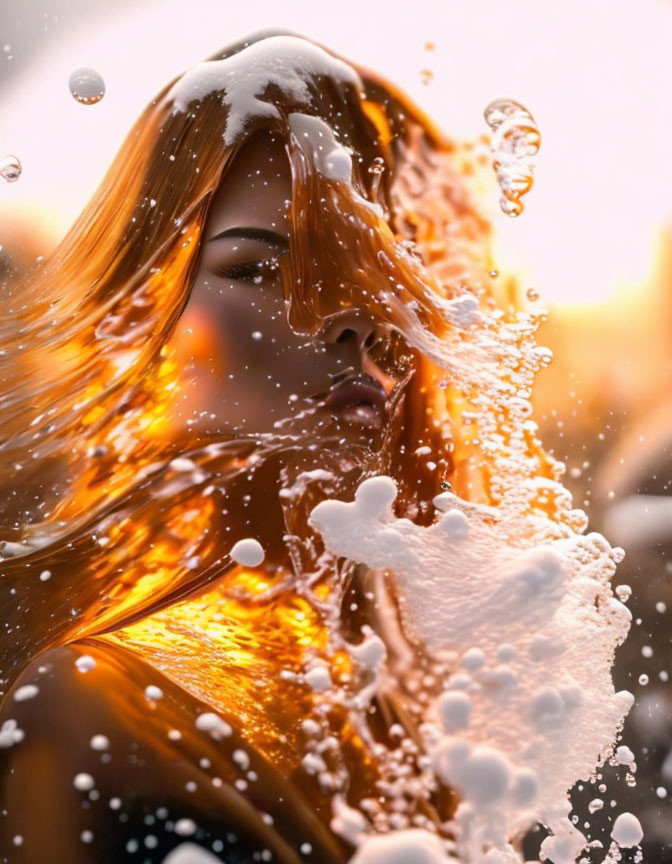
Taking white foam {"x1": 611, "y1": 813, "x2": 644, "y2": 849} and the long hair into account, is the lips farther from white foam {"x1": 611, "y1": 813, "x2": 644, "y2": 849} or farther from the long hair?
white foam {"x1": 611, "y1": 813, "x2": 644, "y2": 849}

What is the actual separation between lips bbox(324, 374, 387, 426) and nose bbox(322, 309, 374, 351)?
32mm

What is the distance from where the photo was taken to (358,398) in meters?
0.81

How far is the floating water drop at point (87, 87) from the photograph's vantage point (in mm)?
861

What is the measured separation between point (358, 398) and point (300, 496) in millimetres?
106

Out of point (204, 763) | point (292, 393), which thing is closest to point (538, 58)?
point (292, 393)

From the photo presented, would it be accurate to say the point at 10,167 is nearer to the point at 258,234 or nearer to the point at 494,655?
the point at 258,234

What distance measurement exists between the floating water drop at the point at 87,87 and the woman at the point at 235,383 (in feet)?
0.19

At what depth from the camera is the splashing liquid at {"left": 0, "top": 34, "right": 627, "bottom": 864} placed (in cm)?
66

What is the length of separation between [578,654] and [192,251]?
0.47 metres

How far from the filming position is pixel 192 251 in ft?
2.62

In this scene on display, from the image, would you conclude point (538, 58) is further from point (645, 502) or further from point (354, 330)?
point (645, 502)

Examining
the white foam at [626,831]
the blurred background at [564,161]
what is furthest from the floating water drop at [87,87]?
the white foam at [626,831]

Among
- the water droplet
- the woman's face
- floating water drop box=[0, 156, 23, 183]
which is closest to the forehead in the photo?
the woman's face

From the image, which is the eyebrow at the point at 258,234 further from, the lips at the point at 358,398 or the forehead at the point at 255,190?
the lips at the point at 358,398
